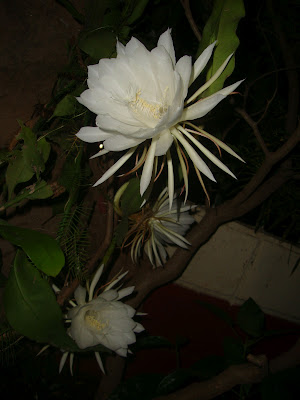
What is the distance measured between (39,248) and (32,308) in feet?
0.43

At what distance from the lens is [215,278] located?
4.42ft

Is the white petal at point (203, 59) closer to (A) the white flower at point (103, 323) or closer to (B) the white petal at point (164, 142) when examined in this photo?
(B) the white petal at point (164, 142)

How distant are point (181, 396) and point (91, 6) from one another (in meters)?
1.14

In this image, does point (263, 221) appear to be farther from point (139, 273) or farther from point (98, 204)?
point (98, 204)

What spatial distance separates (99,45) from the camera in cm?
63

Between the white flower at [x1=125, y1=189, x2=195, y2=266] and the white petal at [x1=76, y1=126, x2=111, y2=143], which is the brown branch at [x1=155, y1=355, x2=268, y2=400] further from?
the white petal at [x1=76, y1=126, x2=111, y2=143]

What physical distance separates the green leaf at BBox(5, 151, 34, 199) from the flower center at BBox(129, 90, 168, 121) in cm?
36

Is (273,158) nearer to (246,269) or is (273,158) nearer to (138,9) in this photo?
(138,9)

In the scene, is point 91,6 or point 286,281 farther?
point 286,281

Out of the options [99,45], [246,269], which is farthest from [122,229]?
[246,269]

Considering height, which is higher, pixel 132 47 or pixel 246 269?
pixel 132 47

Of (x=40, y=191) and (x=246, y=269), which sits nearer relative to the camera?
(x=40, y=191)

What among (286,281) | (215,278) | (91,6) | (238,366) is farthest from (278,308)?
(91,6)

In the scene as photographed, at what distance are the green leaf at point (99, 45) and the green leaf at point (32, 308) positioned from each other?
494 mm
